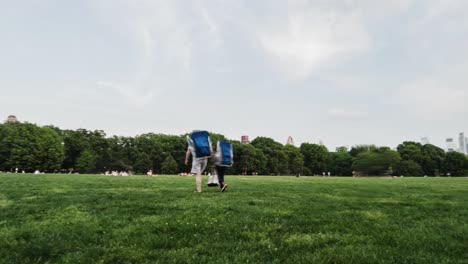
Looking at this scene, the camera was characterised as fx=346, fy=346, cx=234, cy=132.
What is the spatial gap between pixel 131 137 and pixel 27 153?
41148 millimetres

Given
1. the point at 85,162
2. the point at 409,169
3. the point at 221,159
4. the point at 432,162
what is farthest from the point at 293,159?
the point at 221,159

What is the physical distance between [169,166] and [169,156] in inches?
172

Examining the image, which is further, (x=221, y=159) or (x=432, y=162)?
(x=432, y=162)

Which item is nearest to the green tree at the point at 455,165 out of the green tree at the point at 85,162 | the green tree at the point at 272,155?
the green tree at the point at 272,155

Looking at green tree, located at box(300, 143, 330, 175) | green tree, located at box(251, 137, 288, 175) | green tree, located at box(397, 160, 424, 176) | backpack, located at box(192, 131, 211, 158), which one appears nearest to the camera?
backpack, located at box(192, 131, 211, 158)

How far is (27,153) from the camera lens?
90375mm

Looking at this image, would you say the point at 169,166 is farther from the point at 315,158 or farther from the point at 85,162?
the point at 315,158

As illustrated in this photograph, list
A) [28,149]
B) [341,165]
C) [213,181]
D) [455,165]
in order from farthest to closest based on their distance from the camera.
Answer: [341,165] < [455,165] < [28,149] < [213,181]

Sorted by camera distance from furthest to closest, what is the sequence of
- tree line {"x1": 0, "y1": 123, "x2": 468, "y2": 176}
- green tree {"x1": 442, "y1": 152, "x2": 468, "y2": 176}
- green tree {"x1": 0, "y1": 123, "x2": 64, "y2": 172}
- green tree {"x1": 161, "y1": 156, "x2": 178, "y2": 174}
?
1. green tree {"x1": 442, "y1": 152, "x2": 468, "y2": 176}
2. green tree {"x1": 161, "y1": 156, "x2": 178, "y2": 174}
3. tree line {"x1": 0, "y1": 123, "x2": 468, "y2": 176}
4. green tree {"x1": 0, "y1": 123, "x2": 64, "y2": 172}

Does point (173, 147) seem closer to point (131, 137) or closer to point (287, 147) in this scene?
point (131, 137)

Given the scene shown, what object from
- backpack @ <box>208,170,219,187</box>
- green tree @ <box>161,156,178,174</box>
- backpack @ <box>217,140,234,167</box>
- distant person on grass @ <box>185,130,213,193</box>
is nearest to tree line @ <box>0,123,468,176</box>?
green tree @ <box>161,156,178,174</box>

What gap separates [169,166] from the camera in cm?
11075

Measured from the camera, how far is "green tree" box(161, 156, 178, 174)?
11069 cm

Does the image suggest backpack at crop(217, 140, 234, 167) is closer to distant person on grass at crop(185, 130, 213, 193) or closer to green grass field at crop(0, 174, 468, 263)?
distant person on grass at crop(185, 130, 213, 193)
